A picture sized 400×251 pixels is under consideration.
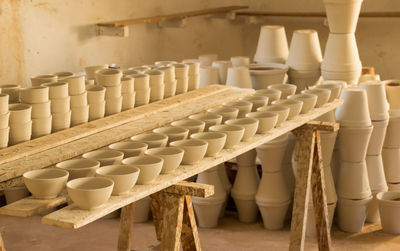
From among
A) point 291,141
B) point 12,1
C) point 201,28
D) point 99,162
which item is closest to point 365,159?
point 291,141

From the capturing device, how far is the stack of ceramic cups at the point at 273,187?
4.09 metres

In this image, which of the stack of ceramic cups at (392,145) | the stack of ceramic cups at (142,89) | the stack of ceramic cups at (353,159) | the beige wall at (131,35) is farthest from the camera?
the beige wall at (131,35)

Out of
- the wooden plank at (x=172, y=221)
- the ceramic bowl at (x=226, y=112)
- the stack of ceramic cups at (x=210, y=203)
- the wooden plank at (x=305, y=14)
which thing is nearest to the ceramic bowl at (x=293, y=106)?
the ceramic bowl at (x=226, y=112)

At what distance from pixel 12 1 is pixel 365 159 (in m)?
2.68

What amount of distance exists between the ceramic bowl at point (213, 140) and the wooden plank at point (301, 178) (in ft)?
2.91

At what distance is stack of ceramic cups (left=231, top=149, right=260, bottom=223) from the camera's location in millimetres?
4246

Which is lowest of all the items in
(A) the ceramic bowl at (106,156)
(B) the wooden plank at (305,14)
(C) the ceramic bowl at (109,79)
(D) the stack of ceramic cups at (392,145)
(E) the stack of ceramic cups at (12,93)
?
(D) the stack of ceramic cups at (392,145)

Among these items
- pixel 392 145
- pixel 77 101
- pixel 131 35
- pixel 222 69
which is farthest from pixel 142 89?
pixel 131 35

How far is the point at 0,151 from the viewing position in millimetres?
2439

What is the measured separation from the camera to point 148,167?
7.23 ft

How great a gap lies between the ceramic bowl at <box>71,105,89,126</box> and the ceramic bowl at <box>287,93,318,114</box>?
1.04 meters

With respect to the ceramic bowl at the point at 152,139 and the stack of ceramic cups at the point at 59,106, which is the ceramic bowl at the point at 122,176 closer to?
the ceramic bowl at the point at 152,139

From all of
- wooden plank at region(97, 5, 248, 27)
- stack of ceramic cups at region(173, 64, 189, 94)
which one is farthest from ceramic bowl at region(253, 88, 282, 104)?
wooden plank at region(97, 5, 248, 27)

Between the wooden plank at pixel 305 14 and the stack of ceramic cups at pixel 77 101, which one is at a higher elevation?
the wooden plank at pixel 305 14
